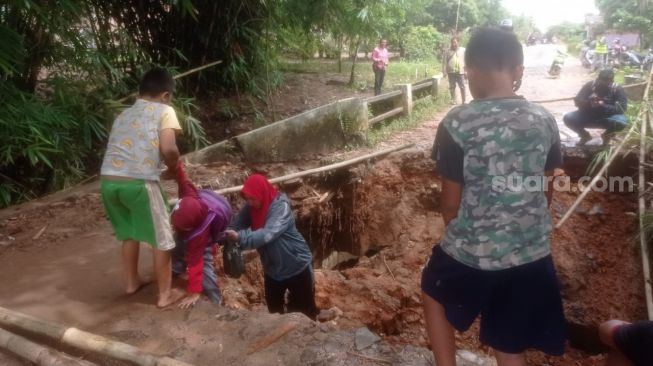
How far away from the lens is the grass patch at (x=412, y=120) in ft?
25.0

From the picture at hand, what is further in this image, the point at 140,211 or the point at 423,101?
the point at 423,101

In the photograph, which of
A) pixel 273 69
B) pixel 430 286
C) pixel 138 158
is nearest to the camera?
pixel 430 286

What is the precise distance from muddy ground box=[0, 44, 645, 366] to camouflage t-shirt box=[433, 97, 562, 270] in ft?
3.60

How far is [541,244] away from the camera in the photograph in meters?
1.65

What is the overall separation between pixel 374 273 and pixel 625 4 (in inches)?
771

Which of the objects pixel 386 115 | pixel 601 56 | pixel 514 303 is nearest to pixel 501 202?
pixel 514 303

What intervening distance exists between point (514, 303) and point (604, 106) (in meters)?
5.59

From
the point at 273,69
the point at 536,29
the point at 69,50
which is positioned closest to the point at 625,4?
the point at 273,69

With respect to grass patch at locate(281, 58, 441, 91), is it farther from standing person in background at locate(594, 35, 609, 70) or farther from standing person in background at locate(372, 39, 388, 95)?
standing person in background at locate(594, 35, 609, 70)

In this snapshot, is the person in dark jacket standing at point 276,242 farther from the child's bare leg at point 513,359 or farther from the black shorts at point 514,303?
the child's bare leg at point 513,359

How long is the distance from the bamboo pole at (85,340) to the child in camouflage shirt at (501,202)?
4.58ft

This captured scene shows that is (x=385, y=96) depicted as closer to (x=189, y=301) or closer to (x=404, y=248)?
(x=404, y=248)

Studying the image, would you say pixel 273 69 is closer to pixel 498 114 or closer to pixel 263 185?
pixel 263 185

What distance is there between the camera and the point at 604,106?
6113 mm
